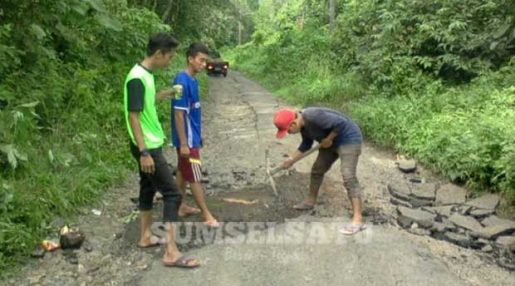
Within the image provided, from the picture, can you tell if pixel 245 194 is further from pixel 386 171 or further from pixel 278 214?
pixel 386 171

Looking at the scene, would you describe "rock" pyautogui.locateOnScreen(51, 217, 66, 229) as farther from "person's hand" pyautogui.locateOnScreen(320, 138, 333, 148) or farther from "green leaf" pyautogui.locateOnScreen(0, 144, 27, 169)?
"person's hand" pyautogui.locateOnScreen(320, 138, 333, 148)

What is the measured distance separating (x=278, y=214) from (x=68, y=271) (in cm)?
225

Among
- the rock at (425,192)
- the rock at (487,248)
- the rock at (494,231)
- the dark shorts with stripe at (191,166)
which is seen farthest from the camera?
the rock at (425,192)

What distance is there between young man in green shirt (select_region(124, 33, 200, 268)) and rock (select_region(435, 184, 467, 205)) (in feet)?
11.6

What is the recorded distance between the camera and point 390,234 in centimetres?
528

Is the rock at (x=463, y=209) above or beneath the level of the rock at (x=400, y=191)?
beneath

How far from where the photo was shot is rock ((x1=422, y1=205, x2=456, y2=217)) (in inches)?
238

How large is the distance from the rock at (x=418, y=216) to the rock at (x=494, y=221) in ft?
1.76

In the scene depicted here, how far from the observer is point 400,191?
22.2ft

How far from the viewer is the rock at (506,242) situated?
522cm

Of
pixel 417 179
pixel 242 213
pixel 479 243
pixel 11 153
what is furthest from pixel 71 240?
pixel 417 179

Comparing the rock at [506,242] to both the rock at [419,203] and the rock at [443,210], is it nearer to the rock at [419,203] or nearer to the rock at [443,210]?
the rock at [443,210]

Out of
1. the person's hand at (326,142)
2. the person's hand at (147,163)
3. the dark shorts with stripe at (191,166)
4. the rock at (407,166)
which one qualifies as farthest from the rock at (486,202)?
the person's hand at (147,163)

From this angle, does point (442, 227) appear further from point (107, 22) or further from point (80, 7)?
point (80, 7)
